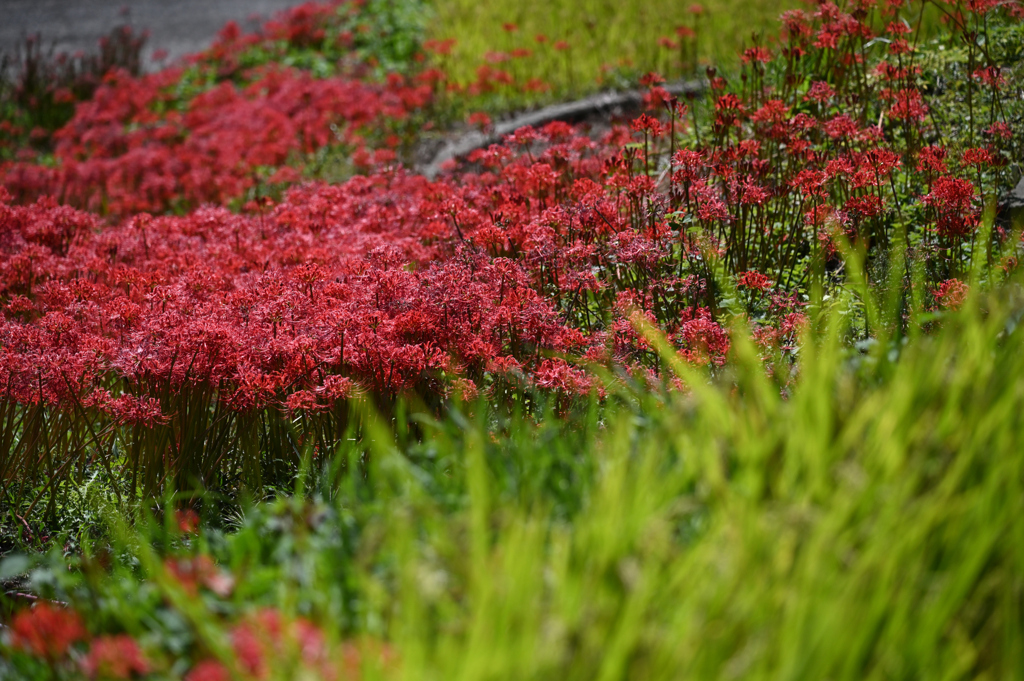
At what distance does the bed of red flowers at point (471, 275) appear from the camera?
3283 mm

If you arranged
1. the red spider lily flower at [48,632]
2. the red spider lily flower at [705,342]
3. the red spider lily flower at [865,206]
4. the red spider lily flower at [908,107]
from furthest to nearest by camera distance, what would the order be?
the red spider lily flower at [908,107], the red spider lily flower at [865,206], the red spider lily flower at [705,342], the red spider lily flower at [48,632]

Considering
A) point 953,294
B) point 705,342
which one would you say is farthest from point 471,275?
point 953,294

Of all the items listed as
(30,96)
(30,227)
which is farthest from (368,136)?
(30,96)

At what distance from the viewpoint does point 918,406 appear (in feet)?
6.39

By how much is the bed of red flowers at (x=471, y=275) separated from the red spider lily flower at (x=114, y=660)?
2.92ft

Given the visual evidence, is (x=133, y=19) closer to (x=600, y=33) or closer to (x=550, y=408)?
(x=600, y=33)

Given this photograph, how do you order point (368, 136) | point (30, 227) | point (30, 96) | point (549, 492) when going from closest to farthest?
point (549, 492) < point (30, 227) < point (368, 136) < point (30, 96)

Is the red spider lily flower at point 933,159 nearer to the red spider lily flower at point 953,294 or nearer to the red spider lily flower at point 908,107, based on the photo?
the red spider lily flower at point 908,107

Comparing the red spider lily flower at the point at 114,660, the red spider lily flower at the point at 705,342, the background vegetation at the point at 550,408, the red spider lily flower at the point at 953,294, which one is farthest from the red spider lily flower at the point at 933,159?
the red spider lily flower at the point at 114,660

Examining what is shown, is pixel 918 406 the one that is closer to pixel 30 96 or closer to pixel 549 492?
pixel 549 492

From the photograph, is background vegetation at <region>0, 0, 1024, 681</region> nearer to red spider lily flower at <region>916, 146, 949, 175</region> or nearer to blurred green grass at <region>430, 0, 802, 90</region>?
red spider lily flower at <region>916, 146, 949, 175</region>

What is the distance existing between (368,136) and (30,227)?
3.81 m

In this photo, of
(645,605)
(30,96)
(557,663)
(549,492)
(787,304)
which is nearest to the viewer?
(557,663)

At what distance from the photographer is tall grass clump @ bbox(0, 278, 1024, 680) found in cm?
159
